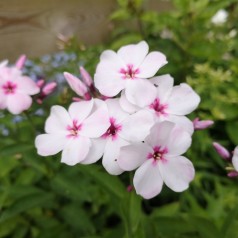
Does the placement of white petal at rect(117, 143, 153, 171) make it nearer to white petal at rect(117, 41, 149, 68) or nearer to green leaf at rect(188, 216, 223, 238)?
white petal at rect(117, 41, 149, 68)

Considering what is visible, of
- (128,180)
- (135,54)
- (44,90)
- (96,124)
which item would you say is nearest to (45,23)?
(128,180)

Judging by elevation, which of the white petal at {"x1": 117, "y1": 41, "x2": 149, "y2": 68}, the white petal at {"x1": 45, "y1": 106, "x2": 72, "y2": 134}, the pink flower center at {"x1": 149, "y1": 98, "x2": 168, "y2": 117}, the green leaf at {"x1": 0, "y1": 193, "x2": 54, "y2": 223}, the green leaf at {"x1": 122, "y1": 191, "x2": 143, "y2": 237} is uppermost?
the white petal at {"x1": 117, "y1": 41, "x2": 149, "y2": 68}

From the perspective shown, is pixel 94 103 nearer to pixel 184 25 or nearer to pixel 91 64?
pixel 91 64

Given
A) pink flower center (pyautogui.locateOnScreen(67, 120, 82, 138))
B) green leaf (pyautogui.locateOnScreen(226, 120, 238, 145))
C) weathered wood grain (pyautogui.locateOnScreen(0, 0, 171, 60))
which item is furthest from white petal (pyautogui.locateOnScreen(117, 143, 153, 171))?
weathered wood grain (pyautogui.locateOnScreen(0, 0, 171, 60))

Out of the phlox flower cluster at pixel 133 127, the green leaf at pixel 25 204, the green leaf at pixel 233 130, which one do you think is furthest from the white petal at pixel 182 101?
the green leaf at pixel 233 130

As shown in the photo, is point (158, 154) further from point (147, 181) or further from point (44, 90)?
point (44, 90)
